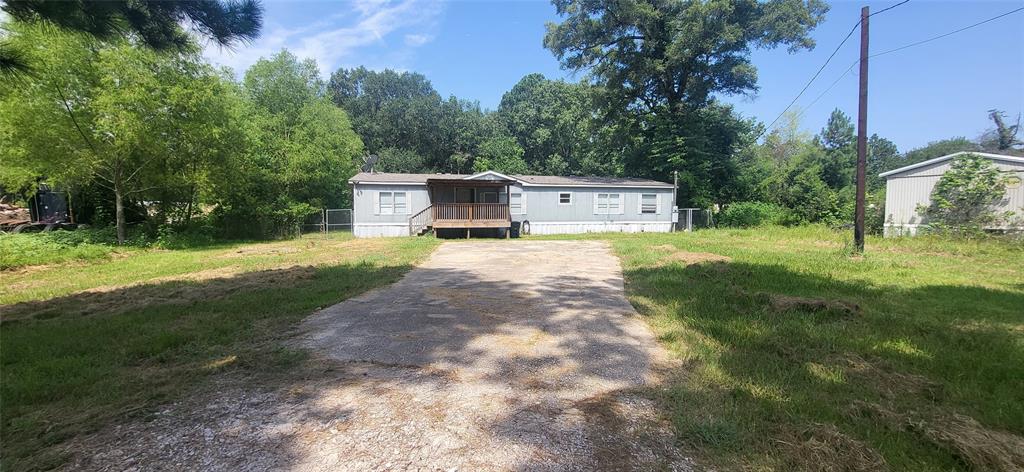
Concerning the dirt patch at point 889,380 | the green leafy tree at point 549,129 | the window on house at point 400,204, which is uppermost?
the green leafy tree at point 549,129

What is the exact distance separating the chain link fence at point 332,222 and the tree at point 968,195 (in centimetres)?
2310

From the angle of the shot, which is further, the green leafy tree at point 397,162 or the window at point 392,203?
the green leafy tree at point 397,162

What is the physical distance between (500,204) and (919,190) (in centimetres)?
1551

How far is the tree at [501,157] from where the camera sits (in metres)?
36.4

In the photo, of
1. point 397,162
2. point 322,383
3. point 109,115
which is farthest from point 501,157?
point 322,383

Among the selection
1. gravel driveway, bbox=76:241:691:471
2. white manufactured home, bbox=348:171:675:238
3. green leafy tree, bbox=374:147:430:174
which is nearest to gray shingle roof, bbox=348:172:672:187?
white manufactured home, bbox=348:171:675:238

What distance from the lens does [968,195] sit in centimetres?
1445

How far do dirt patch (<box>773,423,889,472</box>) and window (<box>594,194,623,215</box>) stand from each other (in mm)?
19608

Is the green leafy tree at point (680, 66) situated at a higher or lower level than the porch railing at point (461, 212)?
higher

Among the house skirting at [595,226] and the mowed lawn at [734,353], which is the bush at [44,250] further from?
the house skirting at [595,226]

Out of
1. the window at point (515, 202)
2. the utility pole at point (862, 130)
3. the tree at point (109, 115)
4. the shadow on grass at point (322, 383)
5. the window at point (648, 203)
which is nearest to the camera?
the shadow on grass at point (322, 383)

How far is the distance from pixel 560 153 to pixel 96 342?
38.6m

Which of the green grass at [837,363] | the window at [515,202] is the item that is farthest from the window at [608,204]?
the green grass at [837,363]

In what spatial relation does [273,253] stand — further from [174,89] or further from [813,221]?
[813,221]
